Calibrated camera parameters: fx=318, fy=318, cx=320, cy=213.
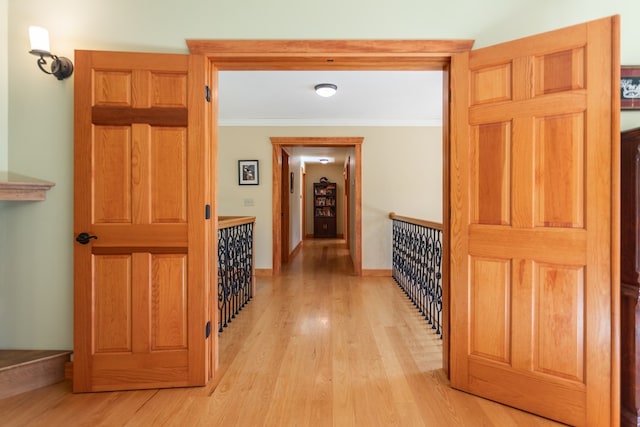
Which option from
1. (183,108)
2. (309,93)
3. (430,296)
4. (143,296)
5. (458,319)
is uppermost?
(309,93)

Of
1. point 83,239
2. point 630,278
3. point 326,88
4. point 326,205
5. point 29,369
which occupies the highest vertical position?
point 326,88

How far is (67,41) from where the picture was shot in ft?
6.40

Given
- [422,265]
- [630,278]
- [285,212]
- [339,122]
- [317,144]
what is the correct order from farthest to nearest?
[285,212] < [317,144] < [339,122] < [422,265] < [630,278]

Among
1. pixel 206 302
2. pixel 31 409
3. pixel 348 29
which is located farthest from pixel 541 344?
pixel 31 409

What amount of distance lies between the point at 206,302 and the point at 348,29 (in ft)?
6.13

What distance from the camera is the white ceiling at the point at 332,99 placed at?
132 inches

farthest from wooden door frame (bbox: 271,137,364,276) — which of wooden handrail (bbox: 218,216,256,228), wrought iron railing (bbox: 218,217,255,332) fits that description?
wooden handrail (bbox: 218,216,256,228)

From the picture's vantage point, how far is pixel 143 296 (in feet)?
6.10

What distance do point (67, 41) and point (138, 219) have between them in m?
1.20

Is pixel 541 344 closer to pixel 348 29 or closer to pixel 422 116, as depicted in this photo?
pixel 348 29

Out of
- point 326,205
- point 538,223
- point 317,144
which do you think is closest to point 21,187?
point 538,223

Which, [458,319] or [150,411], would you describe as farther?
[458,319]

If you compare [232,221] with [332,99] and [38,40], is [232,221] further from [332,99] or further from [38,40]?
[332,99]

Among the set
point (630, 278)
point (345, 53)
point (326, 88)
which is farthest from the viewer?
point (326, 88)
